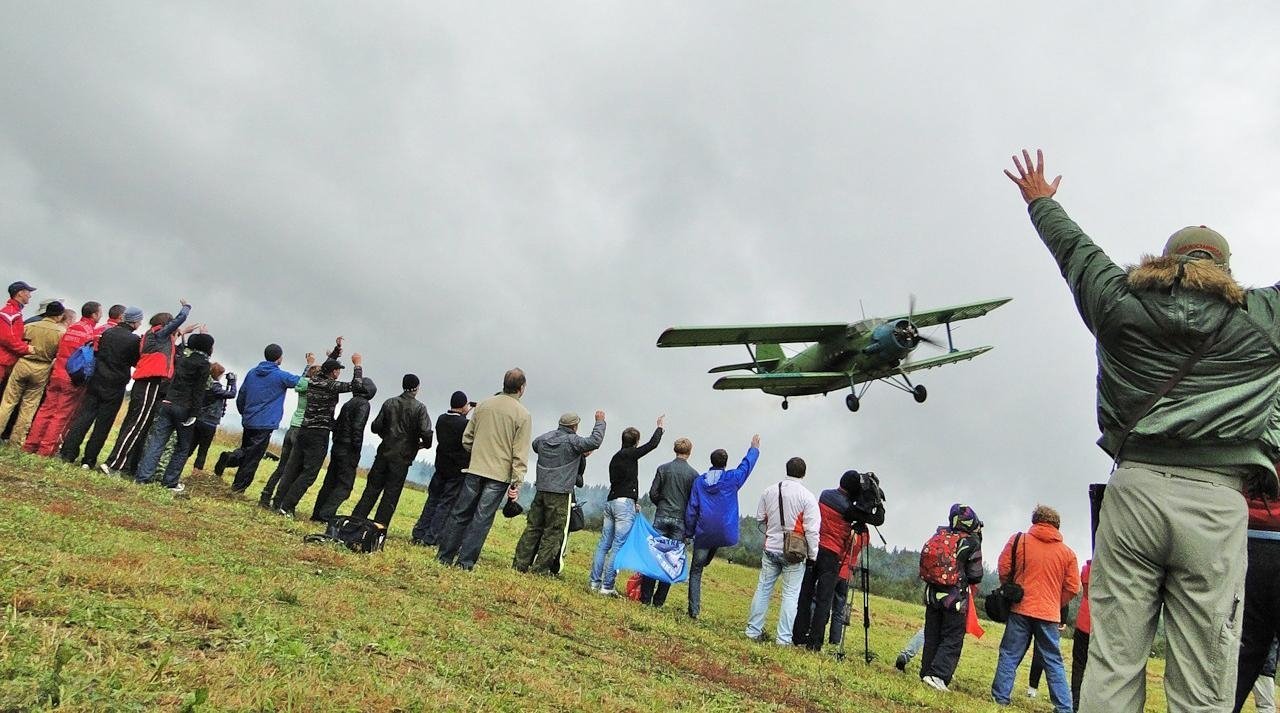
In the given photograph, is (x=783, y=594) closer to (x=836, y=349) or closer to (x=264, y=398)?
(x=264, y=398)

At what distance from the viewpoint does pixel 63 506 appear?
6914 mm

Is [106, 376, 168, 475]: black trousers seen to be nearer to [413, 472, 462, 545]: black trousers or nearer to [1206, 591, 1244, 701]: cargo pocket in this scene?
[413, 472, 462, 545]: black trousers

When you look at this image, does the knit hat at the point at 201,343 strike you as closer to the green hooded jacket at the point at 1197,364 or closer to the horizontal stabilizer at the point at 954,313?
the green hooded jacket at the point at 1197,364

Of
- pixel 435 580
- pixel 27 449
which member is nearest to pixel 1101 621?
pixel 435 580

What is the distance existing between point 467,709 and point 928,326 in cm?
2887

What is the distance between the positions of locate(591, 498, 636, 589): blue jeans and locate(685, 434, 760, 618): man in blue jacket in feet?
2.93

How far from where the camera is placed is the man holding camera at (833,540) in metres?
9.76

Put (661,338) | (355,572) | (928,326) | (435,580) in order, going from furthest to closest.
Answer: (928,326) → (661,338) → (435,580) → (355,572)

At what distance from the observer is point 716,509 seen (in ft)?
34.7

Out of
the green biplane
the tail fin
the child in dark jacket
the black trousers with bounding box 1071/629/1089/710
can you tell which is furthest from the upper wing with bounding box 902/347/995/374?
the child in dark jacket

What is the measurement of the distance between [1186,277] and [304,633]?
14.5ft

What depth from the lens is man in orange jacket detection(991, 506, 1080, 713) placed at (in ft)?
28.1

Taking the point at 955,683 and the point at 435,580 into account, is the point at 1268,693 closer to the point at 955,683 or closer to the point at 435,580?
the point at 955,683

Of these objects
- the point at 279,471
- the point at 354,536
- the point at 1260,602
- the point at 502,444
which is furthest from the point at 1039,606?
the point at 279,471
